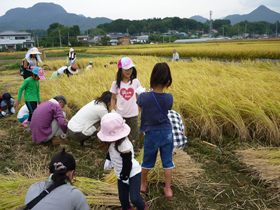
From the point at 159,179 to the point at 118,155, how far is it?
78 centimetres

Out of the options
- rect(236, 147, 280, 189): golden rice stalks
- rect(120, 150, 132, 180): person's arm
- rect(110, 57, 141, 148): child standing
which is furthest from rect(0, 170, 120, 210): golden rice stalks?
rect(236, 147, 280, 189): golden rice stalks

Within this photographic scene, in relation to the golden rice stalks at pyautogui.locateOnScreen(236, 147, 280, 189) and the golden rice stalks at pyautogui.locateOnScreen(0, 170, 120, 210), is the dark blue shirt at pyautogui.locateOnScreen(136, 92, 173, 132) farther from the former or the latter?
the golden rice stalks at pyautogui.locateOnScreen(236, 147, 280, 189)

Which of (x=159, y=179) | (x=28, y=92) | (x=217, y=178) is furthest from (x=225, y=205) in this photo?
(x=28, y=92)

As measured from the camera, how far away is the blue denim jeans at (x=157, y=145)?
1.90 metres

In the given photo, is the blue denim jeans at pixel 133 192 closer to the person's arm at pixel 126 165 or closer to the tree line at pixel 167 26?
the person's arm at pixel 126 165

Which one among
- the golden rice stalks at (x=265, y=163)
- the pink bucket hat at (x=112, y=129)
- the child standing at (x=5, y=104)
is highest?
the pink bucket hat at (x=112, y=129)

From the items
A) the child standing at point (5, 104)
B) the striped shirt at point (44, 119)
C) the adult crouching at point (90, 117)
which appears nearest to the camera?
the adult crouching at point (90, 117)

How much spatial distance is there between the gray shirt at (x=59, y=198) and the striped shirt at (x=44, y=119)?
201cm

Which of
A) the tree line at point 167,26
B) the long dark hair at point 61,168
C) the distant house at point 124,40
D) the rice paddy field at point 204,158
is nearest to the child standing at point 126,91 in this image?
the rice paddy field at point 204,158

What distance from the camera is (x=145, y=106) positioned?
6.22ft

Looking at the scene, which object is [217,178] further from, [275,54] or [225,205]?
[275,54]

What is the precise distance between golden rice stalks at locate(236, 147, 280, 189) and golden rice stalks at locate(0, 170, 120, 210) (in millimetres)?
1466

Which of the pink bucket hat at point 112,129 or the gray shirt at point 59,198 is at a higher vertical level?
the pink bucket hat at point 112,129

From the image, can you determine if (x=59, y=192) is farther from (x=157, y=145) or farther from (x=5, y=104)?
(x=5, y=104)
